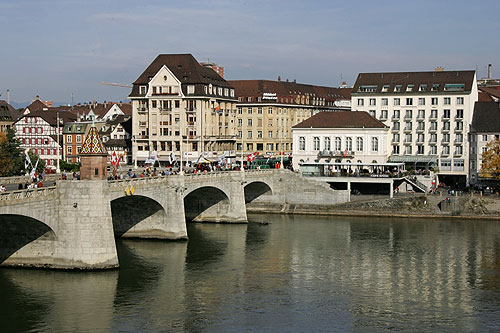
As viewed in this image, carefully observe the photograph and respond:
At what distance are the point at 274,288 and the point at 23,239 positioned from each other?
1934 centimetres

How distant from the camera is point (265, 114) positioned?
15338 centimetres

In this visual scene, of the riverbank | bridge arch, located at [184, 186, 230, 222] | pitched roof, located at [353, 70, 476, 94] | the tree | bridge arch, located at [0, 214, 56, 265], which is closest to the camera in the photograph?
bridge arch, located at [0, 214, 56, 265]

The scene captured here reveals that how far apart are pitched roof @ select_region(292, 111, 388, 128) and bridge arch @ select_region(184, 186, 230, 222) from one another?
1182 inches

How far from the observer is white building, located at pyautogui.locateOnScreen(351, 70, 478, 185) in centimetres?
11700

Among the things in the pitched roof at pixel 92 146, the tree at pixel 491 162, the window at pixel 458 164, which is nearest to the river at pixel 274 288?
the pitched roof at pixel 92 146

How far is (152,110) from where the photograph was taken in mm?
129625

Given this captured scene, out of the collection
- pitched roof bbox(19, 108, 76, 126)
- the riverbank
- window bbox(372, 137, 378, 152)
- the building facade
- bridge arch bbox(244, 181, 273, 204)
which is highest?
pitched roof bbox(19, 108, 76, 126)

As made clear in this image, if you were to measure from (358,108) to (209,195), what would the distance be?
40502 mm

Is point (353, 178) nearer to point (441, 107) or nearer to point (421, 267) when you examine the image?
point (441, 107)

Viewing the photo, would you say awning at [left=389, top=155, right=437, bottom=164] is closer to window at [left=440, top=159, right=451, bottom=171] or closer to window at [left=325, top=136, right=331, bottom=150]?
window at [left=440, top=159, right=451, bottom=171]

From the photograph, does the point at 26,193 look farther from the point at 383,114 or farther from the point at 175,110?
the point at 383,114

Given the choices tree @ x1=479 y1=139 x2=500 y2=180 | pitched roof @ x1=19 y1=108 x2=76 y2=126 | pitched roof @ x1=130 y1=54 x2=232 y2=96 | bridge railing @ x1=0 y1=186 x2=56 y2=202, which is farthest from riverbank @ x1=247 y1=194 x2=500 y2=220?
pitched roof @ x1=19 y1=108 x2=76 y2=126

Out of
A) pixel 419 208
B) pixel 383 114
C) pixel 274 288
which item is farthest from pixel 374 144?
pixel 274 288

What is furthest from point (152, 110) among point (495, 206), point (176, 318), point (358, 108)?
point (176, 318)
